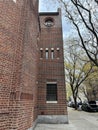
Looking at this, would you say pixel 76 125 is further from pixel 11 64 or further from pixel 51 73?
pixel 11 64

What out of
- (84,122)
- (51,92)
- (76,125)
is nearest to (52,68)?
(51,92)

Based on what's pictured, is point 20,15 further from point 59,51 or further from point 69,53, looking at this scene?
point 69,53

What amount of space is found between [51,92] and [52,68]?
2.07m

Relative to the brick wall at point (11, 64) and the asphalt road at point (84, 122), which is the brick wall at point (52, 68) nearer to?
the asphalt road at point (84, 122)

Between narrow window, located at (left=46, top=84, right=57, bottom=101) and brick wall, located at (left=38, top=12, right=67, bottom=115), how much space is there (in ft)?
1.06

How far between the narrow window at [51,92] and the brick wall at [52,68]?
12.7 inches

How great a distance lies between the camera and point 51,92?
12.0 metres

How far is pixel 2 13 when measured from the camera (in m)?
5.64

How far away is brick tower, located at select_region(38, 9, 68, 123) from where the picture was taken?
11.3m

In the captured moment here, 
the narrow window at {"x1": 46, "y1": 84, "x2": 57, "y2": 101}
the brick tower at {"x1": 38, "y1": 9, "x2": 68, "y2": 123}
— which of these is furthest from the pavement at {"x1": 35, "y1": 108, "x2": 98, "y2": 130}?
the narrow window at {"x1": 46, "y1": 84, "x2": 57, "y2": 101}

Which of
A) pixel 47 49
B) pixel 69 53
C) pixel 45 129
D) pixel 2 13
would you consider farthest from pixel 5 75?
pixel 69 53

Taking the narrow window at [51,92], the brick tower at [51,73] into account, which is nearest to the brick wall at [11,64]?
the brick tower at [51,73]

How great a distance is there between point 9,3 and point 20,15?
77 centimetres

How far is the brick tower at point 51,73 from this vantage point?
445 inches
